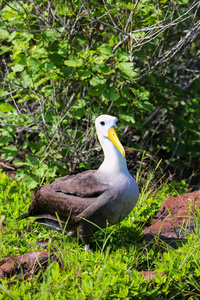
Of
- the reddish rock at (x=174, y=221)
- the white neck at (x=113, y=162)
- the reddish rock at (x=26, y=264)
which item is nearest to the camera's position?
the reddish rock at (x=26, y=264)

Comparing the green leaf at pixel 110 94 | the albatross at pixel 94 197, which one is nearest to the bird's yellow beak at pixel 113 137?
the albatross at pixel 94 197

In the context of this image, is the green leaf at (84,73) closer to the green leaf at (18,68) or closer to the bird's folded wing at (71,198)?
the green leaf at (18,68)

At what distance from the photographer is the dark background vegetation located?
4230 millimetres

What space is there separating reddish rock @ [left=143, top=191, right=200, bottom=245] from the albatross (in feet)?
1.44

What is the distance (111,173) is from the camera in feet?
11.0

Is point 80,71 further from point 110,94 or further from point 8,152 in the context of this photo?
point 8,152

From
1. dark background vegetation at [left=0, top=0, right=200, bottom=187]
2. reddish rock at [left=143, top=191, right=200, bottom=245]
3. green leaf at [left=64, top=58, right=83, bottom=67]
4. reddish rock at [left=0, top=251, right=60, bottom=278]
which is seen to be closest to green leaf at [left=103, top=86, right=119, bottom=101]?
dark background vegetation at [left=0, top=0, right=200, bottom=187]

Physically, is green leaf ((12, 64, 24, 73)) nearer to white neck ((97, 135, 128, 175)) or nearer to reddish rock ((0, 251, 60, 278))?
white neck ((97, 135, 128, 175))

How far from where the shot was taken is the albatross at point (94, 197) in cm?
321

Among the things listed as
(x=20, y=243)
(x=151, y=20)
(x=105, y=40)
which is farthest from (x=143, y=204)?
(x=105, y=40)

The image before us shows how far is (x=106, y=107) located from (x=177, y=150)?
1377 millimetres

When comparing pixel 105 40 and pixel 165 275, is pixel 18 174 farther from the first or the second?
pixel 165 275

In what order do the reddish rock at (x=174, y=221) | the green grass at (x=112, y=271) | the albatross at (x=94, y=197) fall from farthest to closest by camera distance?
1. the reddish rock at (x=174, y=221)
2. the albatross at (x=94, y=197)
3. the green grass at (x=112, y=271)

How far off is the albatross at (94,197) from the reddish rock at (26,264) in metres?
0.29
